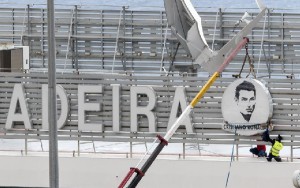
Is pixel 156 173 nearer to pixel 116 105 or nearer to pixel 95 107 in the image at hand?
pixel 116 105

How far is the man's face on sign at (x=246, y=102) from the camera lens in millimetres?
29039

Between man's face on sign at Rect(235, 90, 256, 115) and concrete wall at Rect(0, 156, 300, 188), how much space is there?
3.29 ft

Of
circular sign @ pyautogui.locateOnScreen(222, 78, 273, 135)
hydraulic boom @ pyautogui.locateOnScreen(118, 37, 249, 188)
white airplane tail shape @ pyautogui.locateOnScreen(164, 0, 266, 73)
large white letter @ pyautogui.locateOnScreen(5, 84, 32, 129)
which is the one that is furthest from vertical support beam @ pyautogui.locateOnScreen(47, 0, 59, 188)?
large white letter @ pyautogui.locateOnScreen(5, 84, 32, 129)

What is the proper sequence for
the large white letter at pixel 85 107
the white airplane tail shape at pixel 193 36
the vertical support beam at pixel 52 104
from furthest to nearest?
the white airplane tail shape at pixel 193 36 → the large white letter at pixel 85 107 → the vertical support beam at pixel 52 104

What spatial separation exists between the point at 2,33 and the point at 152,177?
1168 cm

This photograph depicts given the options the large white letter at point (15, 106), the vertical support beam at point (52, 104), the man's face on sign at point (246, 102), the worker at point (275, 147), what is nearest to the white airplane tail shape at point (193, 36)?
the man's face on sign at point (246, 102)

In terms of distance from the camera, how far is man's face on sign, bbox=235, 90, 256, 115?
29.0m

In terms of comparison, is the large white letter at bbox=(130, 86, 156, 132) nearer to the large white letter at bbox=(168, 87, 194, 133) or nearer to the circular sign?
the large white letter at bbox=(168, 87, 194, 133)

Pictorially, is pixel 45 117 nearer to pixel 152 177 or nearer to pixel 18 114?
pixel 18 114

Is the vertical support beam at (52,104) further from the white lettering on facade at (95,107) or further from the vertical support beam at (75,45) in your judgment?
the vertical support beam at (75,45)

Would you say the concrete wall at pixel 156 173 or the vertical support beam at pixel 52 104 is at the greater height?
the vertical support beam at pixel 52 104

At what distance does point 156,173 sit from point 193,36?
127 inches

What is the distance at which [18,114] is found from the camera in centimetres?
3072

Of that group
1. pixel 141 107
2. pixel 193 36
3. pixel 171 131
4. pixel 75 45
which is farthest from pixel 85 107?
pixel 75 45
